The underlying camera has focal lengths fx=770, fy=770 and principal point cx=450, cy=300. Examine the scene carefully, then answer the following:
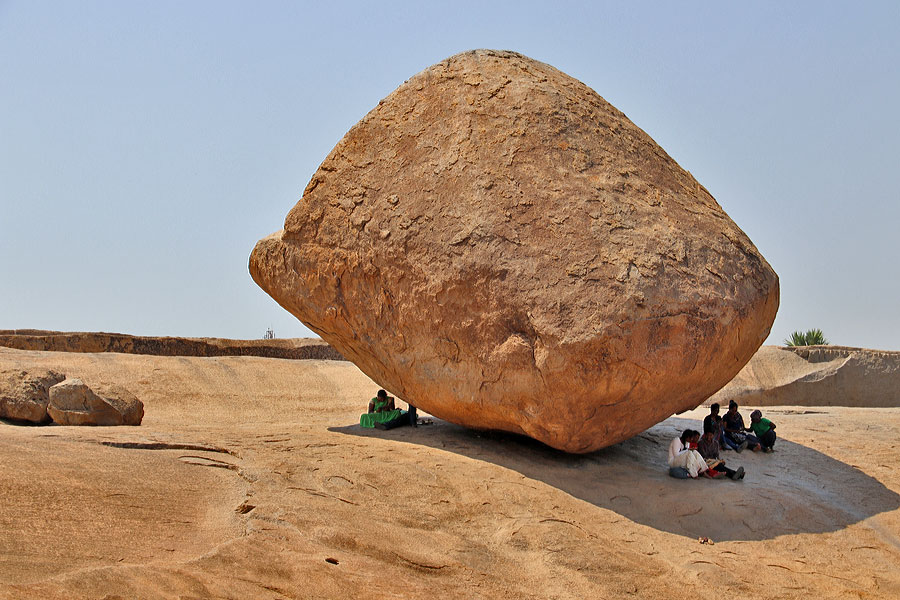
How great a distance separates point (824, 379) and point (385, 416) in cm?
1089

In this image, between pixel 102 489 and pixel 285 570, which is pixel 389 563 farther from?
pixel 102 489

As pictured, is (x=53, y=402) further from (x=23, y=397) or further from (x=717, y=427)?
Answer: (x=717, y=427)

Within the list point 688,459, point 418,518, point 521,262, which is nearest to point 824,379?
point 688,459

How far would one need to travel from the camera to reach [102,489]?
13.1ft

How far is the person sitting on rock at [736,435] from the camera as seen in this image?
734 centimetres

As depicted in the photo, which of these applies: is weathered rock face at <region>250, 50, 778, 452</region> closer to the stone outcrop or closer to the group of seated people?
the group of seated people

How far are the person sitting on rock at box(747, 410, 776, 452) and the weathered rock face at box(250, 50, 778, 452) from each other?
5.36 ft

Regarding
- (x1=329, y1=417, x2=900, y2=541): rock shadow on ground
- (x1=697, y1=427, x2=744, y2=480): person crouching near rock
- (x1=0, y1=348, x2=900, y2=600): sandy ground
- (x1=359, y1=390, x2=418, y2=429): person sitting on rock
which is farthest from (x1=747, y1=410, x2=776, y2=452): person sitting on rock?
(x1=359, y1=390, x2=418, y2=429): person sitting on rock

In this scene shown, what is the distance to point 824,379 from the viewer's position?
1481 centimetres

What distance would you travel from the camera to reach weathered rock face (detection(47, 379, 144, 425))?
660cm

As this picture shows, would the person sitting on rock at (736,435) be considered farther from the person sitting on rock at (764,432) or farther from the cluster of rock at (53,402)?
the cluster of rock at (53,402)

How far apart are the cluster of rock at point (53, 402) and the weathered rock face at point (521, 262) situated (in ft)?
6.17

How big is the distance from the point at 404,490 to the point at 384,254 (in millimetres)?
1894

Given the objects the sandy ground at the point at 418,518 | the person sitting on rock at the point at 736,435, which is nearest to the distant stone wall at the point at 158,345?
the sandy ground at the point at 418,518
